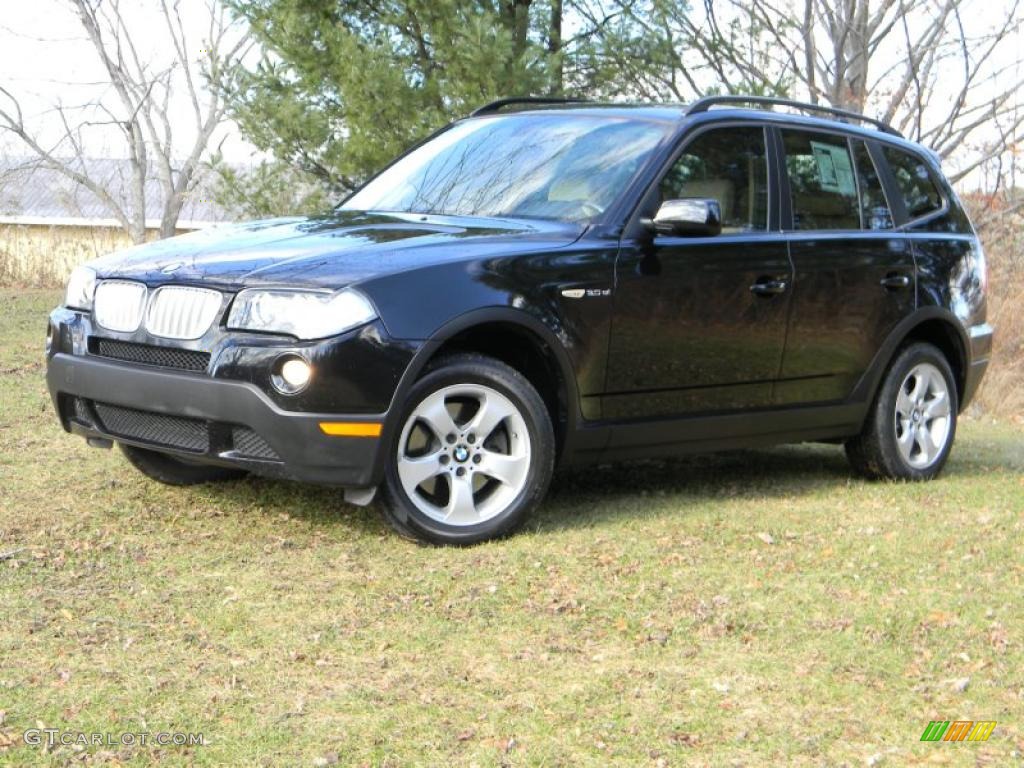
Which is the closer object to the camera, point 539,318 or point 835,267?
point 539,318

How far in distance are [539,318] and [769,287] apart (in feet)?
4.51

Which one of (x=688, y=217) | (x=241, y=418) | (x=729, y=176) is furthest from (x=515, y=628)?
(x=729, y=176)

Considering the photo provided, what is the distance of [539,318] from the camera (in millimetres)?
5754

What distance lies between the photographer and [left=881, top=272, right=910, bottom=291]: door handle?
284 inches

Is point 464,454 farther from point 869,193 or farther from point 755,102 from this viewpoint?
point 869,193

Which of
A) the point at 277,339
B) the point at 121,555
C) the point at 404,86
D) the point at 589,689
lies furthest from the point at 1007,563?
the point at 404,86

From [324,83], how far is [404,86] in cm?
101

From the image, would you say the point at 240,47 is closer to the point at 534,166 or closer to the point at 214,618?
the point at 534,166

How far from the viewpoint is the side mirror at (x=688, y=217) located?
6.02 metres

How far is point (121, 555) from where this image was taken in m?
5.38

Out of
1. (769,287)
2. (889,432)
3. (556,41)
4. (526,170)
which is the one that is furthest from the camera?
(556,41)

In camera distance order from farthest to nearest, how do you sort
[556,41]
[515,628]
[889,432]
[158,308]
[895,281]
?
[556,41] < [889,432] < [895,281] < [158,308] < [515,628]

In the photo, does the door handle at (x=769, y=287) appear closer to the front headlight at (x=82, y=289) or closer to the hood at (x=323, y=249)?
the hood at (x=323, y=249)

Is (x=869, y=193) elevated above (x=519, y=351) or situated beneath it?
elevated above
